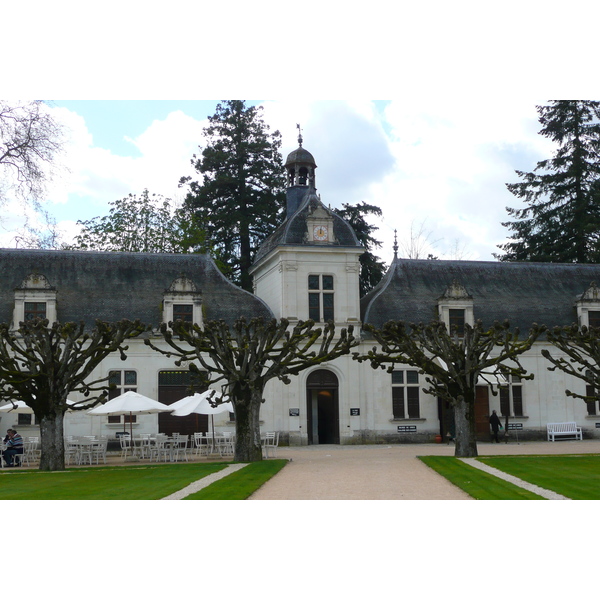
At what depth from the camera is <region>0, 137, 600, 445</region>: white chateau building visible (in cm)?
2973

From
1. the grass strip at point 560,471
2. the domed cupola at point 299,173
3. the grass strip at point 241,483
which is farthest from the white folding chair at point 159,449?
the domed cupola at point 299,173

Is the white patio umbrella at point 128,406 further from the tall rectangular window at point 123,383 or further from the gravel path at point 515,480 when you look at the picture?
the gravel path at point 515,480

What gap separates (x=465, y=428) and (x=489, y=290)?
46.0 feet

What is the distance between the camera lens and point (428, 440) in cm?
3114

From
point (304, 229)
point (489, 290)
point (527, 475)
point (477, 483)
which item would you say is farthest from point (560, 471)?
point (489, 290)

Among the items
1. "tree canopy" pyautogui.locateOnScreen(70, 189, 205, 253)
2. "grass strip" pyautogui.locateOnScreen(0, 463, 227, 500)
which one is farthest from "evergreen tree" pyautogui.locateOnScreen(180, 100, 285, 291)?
"grass strip" pyautogui.locateOnScreen(0, 463, 227, 500)

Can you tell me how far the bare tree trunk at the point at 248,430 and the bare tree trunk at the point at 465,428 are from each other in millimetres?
5262

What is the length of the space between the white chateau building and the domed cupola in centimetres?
115

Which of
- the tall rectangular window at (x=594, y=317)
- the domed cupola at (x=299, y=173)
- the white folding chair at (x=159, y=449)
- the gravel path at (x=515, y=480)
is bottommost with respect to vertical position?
the gravel path at (x=515, y=480)

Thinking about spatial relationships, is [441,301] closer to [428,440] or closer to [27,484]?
[428,440]

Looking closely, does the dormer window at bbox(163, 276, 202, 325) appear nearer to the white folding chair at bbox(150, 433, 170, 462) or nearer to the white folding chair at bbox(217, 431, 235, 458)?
the white folding chair at bbox(217, 431, 235, 458)

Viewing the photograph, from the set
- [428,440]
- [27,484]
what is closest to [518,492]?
[27,484]

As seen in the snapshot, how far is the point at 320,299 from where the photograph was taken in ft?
103

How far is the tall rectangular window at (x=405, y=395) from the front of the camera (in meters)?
31.3
